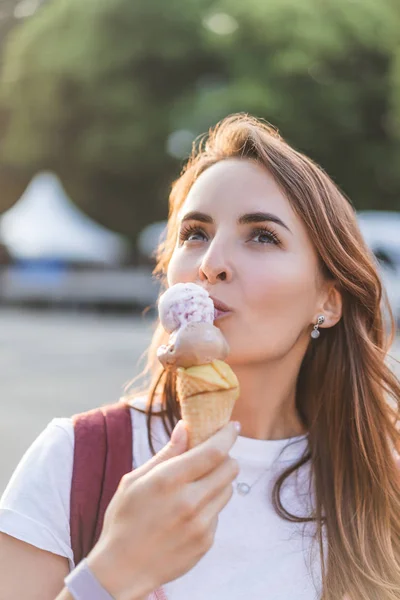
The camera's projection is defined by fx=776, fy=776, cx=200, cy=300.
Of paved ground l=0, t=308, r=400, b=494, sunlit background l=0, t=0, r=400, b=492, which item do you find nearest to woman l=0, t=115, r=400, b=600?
paved ground l=0, t=308, r=400, b=494

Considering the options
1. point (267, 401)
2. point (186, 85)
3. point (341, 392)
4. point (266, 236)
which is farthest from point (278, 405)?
point (186, 85)

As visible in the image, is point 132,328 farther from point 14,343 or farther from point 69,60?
point 69,60

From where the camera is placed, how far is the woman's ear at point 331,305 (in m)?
2.14

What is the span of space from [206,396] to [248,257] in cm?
43

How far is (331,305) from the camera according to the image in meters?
2.18

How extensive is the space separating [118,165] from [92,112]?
1471 mm

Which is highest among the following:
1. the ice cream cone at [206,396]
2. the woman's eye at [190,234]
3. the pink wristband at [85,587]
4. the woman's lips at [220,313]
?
Answer: the woman's eye at [190,234]

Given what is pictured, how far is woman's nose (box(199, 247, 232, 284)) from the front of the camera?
1.76 metres

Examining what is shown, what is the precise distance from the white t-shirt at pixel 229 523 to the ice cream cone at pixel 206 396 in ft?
1.24

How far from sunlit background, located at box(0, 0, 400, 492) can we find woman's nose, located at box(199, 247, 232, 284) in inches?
542

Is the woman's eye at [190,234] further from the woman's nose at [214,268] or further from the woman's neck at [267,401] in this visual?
the woman's neck at [267,401]

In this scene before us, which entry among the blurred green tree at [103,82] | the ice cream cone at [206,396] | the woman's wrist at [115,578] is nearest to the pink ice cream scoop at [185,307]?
the ice cream cone at [206,396]

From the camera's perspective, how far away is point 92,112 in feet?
64.7

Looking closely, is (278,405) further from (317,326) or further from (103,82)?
(103,82)
